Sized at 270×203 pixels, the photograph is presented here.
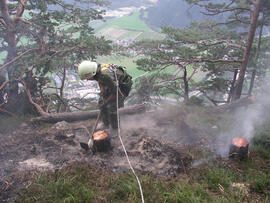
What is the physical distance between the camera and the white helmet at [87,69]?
Result: 192 inches

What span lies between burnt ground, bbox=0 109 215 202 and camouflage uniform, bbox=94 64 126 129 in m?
0.62

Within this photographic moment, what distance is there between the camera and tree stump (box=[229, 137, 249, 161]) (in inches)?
172

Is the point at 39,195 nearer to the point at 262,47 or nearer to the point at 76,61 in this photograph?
the point at 76,61

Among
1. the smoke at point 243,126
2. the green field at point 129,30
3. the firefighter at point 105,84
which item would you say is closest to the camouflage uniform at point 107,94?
the firefighter at point 105,84

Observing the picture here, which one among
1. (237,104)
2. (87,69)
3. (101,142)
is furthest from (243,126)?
(87,69)

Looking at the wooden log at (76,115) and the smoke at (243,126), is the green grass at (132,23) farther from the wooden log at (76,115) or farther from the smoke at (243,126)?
the smoke at (243,126)

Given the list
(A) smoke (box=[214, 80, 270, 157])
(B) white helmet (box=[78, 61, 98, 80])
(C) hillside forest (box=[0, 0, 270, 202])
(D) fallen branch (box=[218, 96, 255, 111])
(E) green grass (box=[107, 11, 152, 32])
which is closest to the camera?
(C) hillside forest (box=[0, 0, 270, 202])

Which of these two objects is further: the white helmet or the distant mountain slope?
the distant mountain slope

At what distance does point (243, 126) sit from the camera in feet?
21.1

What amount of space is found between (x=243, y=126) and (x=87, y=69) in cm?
494

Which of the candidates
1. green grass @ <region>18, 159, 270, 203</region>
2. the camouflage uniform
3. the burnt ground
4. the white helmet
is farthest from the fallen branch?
the white helmet

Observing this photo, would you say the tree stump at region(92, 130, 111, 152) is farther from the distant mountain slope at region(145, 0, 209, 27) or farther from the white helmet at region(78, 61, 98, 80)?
the distant mountain slope at region(145, 0, 209, 27)

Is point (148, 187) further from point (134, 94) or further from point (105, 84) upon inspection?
point (134, 94)

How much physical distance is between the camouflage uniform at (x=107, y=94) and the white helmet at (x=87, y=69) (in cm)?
19
